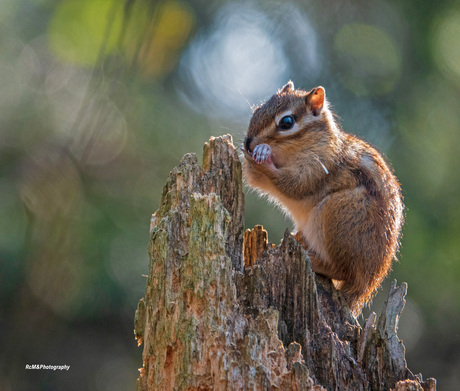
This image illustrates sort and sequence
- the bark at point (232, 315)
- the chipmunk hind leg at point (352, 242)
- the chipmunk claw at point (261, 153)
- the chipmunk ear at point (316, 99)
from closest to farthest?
the bark at point (232, 315) < the chipmunk hind leg at point (352, 242) < the chipmunk claw at point (261, 153) < the chipmunk ear at point (316, 99)

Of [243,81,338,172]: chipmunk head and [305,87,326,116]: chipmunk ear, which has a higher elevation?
[305,87,326,116]: chipmunk ear

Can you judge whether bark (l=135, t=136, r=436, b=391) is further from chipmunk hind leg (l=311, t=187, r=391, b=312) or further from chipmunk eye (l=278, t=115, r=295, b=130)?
chipmunk eye (l=278, t=115, r=295, b=130)

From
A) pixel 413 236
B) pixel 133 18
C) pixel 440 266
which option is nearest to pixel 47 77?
pixel 133 18

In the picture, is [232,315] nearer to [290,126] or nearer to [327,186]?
[327,186]

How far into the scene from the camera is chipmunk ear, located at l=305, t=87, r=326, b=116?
14.9 ft

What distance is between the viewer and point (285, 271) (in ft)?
9.99

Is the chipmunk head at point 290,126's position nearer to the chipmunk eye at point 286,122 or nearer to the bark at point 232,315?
the chipmunk eye at point 286,122

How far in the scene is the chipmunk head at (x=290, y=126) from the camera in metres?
4.27

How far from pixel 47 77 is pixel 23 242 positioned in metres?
1.75

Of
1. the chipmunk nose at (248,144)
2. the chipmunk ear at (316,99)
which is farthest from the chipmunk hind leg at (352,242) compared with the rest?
the chipmunk ear at (316,99)

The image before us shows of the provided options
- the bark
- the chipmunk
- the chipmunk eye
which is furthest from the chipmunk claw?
the bark

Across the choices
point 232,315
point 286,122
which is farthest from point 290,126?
point 232,315

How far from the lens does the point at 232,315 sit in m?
2.57

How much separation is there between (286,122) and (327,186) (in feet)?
1.90
